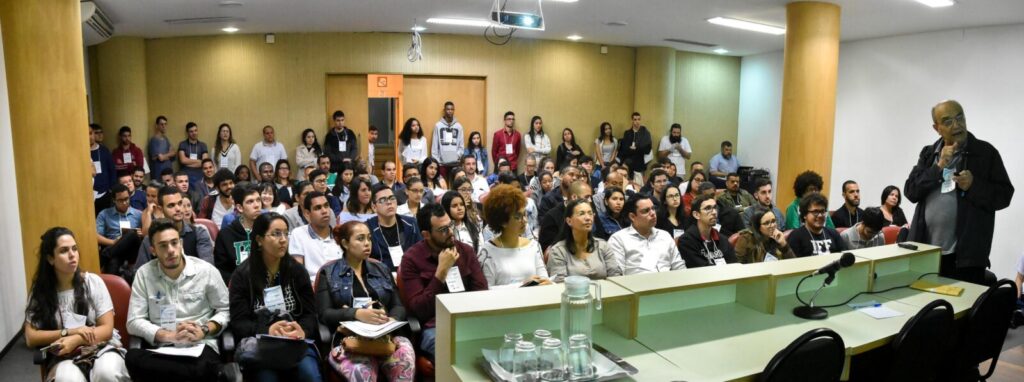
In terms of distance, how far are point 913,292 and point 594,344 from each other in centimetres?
212

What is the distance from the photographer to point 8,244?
4.66 meters

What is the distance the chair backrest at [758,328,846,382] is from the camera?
7.64 ft

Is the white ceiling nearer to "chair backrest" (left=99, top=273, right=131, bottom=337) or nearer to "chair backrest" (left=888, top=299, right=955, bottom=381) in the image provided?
"chair backrest" (left=99, top=273, right=131, bottom=337)

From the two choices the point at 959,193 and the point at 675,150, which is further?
the point at 675,150

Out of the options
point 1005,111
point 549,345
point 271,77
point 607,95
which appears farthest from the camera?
point 607,95

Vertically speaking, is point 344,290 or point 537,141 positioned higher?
point 537,141

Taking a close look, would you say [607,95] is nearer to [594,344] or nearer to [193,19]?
[193,19]

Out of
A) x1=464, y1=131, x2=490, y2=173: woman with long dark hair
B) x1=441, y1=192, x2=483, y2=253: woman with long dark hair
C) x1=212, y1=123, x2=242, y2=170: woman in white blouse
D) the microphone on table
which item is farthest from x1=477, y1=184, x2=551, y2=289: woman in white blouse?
x1=212, y1=123, x2=242, y2=170: woman in white blouse

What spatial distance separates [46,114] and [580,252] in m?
3.74

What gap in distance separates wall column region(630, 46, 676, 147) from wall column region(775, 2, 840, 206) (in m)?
4.02

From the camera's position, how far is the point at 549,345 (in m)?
2.37

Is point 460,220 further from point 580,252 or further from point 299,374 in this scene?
point 299,374

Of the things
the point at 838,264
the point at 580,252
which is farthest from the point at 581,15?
the point at 838,264

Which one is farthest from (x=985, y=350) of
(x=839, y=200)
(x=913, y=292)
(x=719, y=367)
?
Result: (x=839, y=200)
